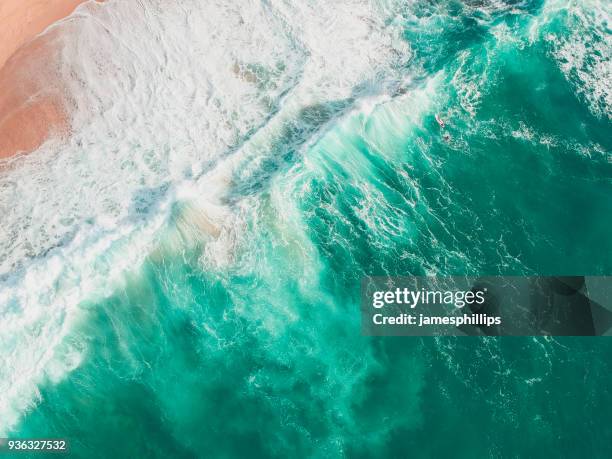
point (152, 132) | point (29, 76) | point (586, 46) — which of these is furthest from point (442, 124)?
point (29, 76)

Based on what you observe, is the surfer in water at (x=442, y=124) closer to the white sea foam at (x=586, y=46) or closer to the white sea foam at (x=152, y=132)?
the white sea foam at (x=152, y=132)

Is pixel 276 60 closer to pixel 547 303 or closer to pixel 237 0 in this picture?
pixel 237 0

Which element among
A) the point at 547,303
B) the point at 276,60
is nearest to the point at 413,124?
the point at 276,60

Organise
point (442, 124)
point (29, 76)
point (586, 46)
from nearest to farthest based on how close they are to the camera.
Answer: point (442, 124) → point (29, 76) → point (586, 46)

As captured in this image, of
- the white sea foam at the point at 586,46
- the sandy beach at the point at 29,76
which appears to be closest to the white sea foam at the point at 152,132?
the sandy beach at the point at 29,76

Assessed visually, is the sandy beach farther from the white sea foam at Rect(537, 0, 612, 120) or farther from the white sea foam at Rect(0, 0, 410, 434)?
the white sea foam at Rect(537, 0, 612, 120)

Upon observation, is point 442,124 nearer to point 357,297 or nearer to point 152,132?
point 357,297
